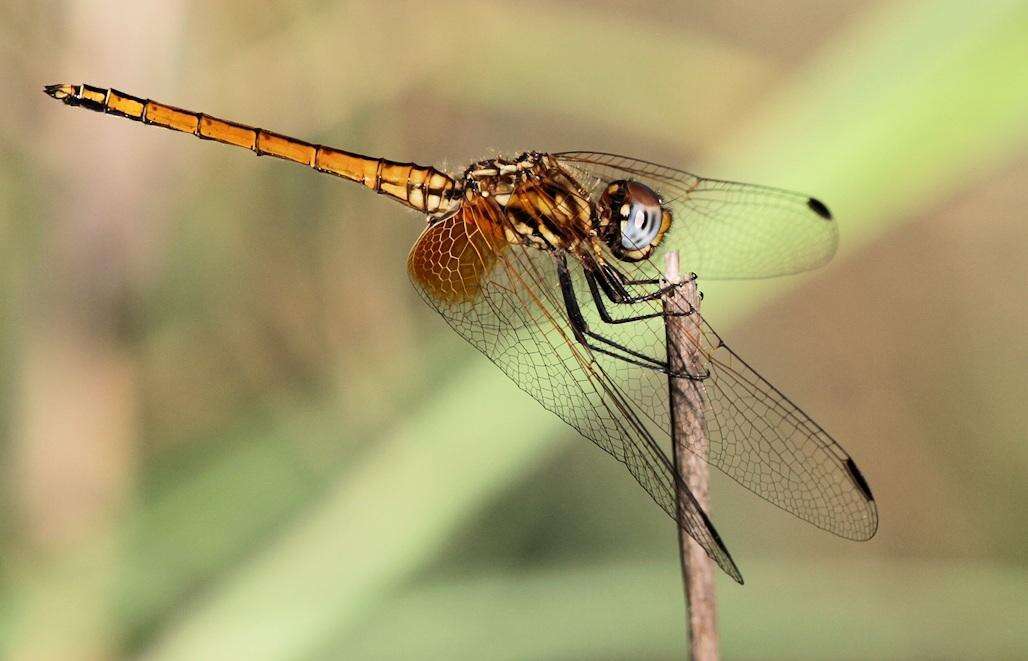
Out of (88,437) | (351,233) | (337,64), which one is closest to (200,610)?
(88,437)

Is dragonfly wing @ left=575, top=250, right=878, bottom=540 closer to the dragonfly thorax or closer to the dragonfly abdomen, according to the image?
the dragonfly thorax

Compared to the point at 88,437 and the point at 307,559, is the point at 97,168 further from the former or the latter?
the point at 307,559

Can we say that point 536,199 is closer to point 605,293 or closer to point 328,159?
point 605,293

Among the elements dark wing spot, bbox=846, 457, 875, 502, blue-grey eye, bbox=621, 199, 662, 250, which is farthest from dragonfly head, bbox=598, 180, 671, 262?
dark wing spot, bbox=846, 457, 875, 502

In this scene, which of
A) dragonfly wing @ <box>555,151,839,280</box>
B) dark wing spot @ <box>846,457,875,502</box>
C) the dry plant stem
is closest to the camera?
the dry plant stem

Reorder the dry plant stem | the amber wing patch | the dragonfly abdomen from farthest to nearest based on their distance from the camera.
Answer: the dragonfly abdomen, the amber wing patch, the dry plant stem

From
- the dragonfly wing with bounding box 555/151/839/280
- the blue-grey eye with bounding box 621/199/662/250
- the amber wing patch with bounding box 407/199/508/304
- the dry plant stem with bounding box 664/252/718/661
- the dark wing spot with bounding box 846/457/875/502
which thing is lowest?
the dry plant stem with bounding box 664/252/718/661

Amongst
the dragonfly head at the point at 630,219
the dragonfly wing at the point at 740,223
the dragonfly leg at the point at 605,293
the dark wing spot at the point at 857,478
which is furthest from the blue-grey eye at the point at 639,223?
the dark wing spot at the point at 857,478

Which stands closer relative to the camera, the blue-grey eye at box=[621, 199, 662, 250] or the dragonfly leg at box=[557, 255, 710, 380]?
the dragonfly leg at box=[557, 255, 710, 380]
